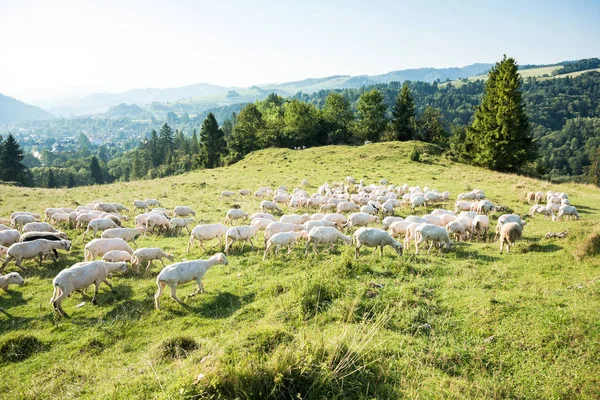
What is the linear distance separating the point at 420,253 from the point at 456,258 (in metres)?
1.48

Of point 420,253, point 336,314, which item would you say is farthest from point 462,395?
point 420,253

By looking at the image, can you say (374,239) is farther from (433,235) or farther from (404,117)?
(404,117)

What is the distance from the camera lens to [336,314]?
8656 millimetres

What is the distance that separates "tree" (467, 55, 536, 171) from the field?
1380 inches

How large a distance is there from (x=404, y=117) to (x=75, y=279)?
217ft

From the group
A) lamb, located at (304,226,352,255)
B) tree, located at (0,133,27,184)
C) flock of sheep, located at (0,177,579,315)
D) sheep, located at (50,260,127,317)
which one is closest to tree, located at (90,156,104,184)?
tree, located at (0,133,27,184)

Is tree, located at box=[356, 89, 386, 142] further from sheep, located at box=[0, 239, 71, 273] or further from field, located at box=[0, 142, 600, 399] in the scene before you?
sheep, located at box=[0, 239, 71, 273]

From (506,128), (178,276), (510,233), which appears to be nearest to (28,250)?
(178,276)

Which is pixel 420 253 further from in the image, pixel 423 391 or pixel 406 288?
pixel 423 391

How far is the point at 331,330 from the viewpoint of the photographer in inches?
304

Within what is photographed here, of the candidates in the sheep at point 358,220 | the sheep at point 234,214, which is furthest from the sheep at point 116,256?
the sheep at point 358,220

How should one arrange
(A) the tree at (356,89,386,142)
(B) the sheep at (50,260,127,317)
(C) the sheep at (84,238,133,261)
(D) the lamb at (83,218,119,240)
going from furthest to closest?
(A) the tree at (356,89,386,142)
(D) the lamb at (83,218,119,240)
(C) the sheep at (84,238,133,261)
(B) the sheep at (50,260,127,317)

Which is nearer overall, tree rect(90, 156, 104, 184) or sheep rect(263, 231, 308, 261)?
sheep rect(263, 231, 308, 261)

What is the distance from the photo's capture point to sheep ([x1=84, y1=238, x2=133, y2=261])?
45.6ft
